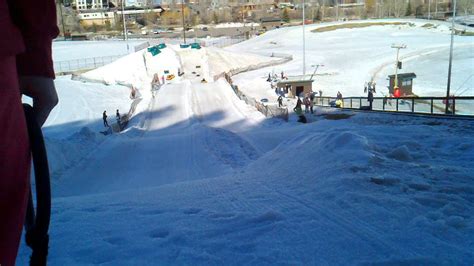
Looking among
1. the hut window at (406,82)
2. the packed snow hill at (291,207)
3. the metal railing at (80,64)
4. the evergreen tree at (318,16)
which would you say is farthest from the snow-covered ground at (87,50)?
the evergreen tree at (318,16)

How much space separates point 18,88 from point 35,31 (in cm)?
20

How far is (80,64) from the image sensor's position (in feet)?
218

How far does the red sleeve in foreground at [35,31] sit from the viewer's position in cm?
129

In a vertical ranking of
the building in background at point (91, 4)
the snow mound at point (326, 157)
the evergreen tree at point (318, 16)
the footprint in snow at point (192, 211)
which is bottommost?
the snow mound at point (326, 157)

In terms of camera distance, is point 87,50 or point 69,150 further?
point 87,50

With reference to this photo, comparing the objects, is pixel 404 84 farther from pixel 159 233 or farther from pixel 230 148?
pixel 159 233

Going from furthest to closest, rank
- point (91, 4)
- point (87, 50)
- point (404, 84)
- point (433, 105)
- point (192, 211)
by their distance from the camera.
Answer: point (91, 4)
point (87, 50)
point (404, 84)
point (433, 105)
point (192, 211)

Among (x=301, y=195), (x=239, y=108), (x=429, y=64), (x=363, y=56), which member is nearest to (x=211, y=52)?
(x=363, y=56)

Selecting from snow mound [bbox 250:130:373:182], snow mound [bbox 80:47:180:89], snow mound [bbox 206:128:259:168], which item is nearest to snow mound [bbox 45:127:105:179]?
snow mound [bbox 206:128:259:168]

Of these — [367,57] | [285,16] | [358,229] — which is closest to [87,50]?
[367,57]

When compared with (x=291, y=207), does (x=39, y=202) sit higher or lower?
higher

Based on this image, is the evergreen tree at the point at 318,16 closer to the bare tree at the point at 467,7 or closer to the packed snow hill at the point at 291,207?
the bare tree at the point at 467,7

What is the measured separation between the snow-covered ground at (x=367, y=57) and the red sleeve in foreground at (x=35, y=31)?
3806cm

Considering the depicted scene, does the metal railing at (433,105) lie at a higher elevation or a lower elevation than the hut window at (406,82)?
higher
